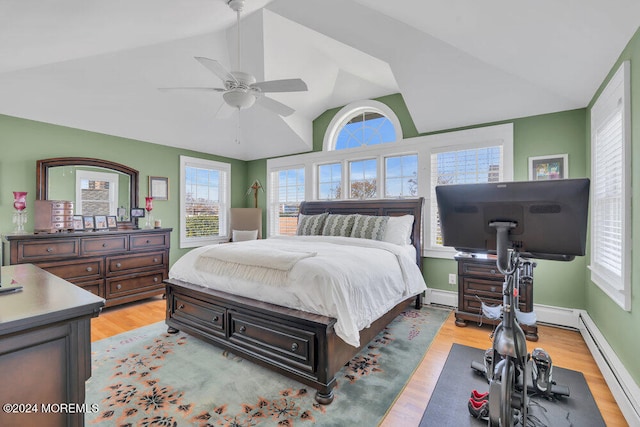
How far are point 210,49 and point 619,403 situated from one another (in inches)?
193

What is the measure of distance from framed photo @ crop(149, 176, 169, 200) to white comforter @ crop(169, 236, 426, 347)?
85.4 inches

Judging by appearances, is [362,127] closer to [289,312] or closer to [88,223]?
[289,312]

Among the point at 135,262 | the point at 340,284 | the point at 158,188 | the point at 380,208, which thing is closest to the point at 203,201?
the point at 158,188

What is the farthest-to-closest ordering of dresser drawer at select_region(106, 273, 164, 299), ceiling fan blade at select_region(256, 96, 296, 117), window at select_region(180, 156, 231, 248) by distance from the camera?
window at select_region(180, 156, 231, 248) → dresser drawer at select_region(106, 273, 164, 299) → ceiling fan blade at select_region(256, 96, 296, 117)

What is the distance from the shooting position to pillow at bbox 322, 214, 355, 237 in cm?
385

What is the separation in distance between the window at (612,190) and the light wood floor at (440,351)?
0.64 metres

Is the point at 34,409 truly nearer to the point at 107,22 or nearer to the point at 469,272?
the point at 107,22

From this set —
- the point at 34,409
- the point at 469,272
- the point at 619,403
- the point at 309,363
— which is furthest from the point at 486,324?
Result: the point at 34,409

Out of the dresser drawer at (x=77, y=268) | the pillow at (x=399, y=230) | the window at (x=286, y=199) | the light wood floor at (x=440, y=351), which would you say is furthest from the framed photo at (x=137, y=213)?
the pillow at (x=399, y=230)

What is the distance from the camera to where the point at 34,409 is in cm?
96

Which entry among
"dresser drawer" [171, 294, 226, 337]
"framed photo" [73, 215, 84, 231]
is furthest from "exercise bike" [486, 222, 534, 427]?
"framed photo" [73, 215, 84, 231]

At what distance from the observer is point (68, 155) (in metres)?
3.89

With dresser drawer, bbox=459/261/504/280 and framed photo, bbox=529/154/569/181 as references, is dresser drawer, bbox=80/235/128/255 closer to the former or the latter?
dresser drawer, bbox=459/261/504/280

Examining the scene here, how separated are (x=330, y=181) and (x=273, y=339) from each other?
3219mm
